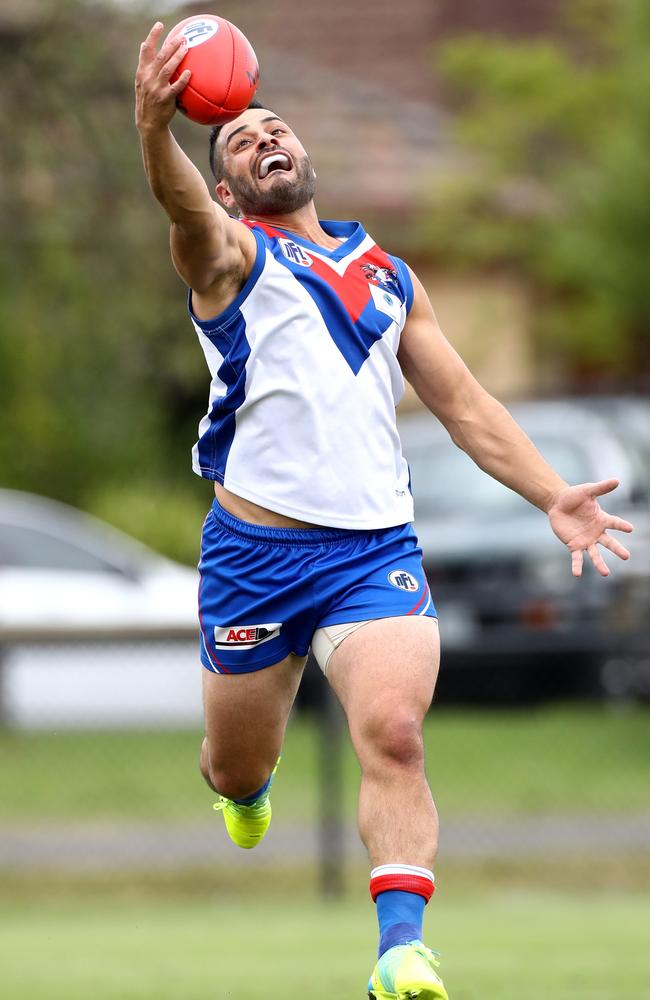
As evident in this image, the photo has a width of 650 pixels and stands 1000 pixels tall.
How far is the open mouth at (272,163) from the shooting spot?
17.3ft

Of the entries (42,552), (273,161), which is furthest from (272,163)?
(42,552)

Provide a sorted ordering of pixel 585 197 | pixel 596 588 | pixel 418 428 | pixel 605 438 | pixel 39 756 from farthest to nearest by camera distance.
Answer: pixel 585 197, pixel 418 428, pixel 605 438, pixel 596 588, pixel 39 756

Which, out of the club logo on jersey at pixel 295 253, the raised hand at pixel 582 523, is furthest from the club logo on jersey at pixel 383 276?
the raised hand at pixel 582 523

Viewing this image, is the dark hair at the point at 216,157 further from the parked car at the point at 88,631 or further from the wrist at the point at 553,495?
the parked car at the point at 88,631

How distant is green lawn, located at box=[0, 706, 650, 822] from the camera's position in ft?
38.3

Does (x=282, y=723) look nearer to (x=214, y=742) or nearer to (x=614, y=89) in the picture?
(x=214, y=742)

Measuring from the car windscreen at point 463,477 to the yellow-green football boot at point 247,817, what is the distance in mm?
8245

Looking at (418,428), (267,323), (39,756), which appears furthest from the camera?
(418,428)

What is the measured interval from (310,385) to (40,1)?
319 inches

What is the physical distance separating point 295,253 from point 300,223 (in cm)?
20

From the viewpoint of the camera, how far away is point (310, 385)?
5086 mm

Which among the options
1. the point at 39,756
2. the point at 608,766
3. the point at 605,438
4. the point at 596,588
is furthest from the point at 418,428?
the point at 39,756

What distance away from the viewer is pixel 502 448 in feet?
17.9

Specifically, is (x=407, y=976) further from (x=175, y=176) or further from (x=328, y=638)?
(x=175, y=176)
